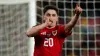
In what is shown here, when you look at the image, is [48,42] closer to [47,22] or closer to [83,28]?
[47,22]

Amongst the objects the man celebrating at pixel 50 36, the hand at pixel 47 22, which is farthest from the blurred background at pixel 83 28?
the hand at pixel 47 22

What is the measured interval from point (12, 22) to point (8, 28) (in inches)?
4.7

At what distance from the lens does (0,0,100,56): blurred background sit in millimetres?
4891

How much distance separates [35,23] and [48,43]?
1.50m

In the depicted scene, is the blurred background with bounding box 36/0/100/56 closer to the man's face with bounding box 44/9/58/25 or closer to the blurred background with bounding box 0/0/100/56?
the blurred background with bounding box 0/0/100/56

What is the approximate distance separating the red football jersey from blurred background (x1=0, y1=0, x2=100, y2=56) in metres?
1.41

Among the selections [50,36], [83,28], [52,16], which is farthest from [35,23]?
[52,16]

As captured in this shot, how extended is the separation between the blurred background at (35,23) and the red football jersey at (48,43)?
1.41 metres

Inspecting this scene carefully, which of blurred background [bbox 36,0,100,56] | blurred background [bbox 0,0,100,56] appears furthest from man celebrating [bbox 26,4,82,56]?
blurred background [bbox 36,0,100,56]

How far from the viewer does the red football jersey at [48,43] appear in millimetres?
3227

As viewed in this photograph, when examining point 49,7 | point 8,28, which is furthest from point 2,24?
point 49,7

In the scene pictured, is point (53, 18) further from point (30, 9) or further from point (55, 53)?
point (30, 9)

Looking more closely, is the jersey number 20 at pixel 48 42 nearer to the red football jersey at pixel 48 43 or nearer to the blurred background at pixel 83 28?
the red football jersey at pixel 48 43

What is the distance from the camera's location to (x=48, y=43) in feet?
10.6
